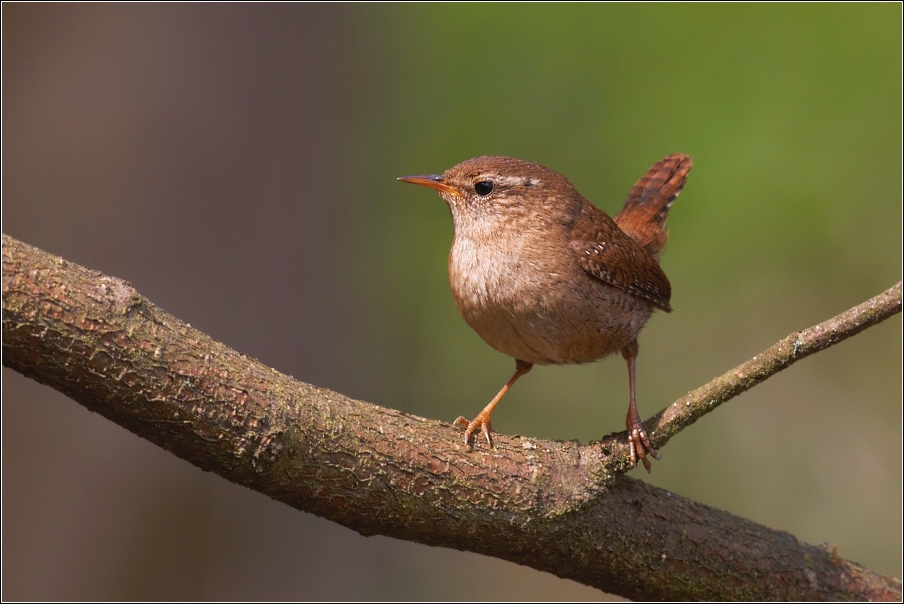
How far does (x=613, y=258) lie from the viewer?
3617 millimetres

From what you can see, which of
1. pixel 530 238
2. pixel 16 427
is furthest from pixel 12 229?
pixel 530 238

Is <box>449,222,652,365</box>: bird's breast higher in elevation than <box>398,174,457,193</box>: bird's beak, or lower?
lower

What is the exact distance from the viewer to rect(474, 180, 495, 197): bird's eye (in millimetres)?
3748

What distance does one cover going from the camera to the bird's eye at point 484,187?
375cm

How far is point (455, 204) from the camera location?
3.82 m

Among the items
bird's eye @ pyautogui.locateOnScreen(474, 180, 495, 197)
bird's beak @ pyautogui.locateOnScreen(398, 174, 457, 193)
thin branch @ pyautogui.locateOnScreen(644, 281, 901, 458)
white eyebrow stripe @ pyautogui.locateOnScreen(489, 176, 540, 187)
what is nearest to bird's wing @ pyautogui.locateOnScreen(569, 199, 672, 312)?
white eyebrow stripe @ pyautogui.locateOnScreen(489, 176, 540, 187)

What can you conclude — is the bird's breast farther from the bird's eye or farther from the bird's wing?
the bird's eye

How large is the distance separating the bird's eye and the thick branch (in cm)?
129

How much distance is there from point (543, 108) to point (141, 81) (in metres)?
3.09

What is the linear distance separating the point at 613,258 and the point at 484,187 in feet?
2.19

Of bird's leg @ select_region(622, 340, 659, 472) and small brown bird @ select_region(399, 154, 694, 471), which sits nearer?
bird's leg @ select_region(622, 340, 659, 472)

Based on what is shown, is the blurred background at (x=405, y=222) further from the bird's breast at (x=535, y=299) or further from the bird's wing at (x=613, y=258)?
the bird's breast at (x=535, y=299)

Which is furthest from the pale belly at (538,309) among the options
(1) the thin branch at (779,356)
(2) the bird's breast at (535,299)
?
(1) the thin branch at (779,356)

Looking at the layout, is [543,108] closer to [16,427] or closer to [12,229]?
[12,229]
